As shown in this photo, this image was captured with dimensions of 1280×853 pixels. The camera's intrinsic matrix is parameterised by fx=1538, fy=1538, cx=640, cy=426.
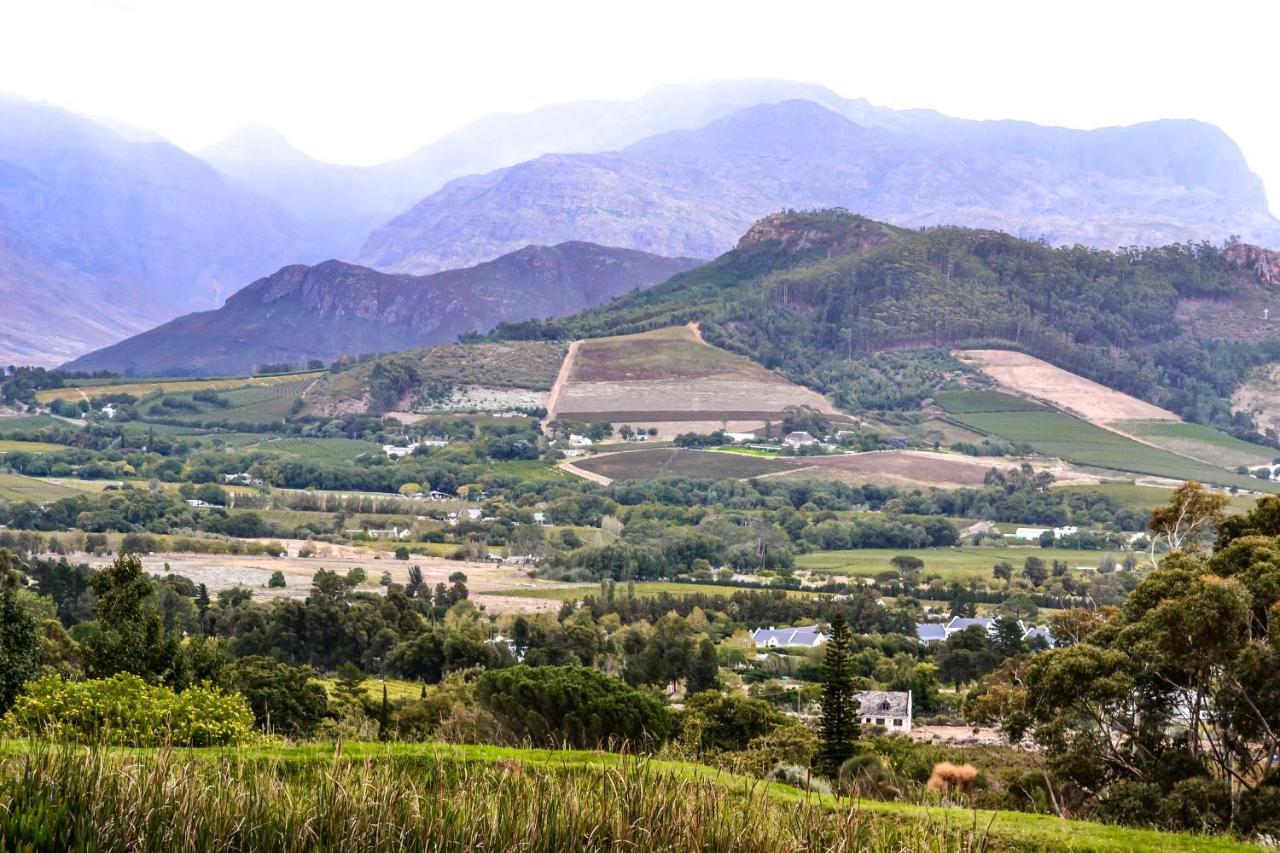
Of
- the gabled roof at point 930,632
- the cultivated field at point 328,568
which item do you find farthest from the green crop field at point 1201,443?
the cultivated field at point 328,568

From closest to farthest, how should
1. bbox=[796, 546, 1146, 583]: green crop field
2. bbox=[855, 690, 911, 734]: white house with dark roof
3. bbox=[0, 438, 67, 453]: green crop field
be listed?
bbox=[855, 690, 911, 734]: white house with dark roof, bbox=[796, 546, 1146, 583]: green crop field, bbox=[0, 438, 67, 453]: green crop field

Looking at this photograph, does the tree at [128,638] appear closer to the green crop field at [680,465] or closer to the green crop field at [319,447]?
the green crop field at [680,465]

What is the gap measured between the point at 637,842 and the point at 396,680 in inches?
1294

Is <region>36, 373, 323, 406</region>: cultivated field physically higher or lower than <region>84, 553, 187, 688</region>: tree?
higher

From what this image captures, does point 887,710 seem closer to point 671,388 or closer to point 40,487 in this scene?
point 40,487

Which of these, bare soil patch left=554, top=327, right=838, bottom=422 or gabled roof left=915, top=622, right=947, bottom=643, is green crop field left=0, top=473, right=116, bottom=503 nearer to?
bare soil patch left=554, top=327, right=838, bottom=422

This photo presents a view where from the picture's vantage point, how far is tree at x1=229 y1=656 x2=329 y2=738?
2921 cm

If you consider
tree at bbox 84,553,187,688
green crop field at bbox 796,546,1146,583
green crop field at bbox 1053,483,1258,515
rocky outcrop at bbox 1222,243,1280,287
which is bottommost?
green crop field at bbox 796,546,1146,583

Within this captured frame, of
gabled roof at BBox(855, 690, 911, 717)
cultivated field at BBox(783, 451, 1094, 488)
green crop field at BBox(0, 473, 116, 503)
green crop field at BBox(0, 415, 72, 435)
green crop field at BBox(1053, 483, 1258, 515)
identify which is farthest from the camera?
green crop field at BBox(0, 415, 72, 435)

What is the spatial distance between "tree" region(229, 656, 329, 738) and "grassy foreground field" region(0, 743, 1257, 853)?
1638 centimetres

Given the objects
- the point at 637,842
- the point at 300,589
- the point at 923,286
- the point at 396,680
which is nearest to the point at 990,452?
the point at 923,286

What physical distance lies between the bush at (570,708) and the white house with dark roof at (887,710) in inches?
437

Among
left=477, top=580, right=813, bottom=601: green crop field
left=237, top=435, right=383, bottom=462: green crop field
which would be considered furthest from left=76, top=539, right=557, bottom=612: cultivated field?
left=237, top=435, right=383, bottom=462: green crop field

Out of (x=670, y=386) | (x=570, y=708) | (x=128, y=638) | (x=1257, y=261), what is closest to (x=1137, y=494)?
(x=670, y=386)
